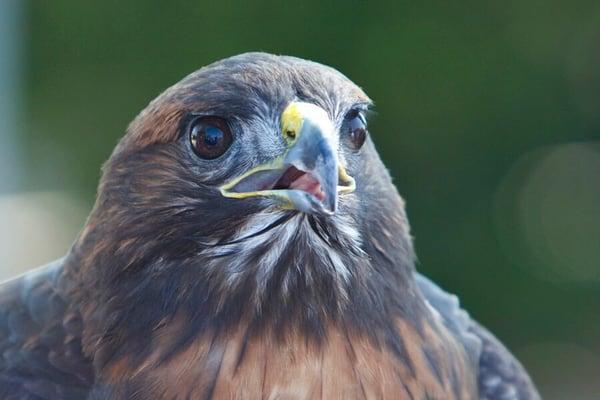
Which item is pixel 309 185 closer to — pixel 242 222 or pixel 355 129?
pixel 242 222

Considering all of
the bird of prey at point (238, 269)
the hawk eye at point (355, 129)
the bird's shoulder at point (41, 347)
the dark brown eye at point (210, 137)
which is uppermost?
the hawk eye at point (355, 129)

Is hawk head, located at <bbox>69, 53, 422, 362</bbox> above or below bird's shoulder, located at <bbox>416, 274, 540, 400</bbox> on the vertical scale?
above

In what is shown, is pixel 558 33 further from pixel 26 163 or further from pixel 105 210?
pixel 105 210

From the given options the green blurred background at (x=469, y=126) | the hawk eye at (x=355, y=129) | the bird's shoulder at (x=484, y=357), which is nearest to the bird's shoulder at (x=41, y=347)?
the hawk eye at (x=355, y=129)

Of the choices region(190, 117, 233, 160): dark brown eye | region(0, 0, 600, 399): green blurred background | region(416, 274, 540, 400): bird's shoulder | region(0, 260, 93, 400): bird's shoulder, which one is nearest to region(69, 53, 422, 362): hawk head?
region(190, 117, 233, 160): dark brown eye

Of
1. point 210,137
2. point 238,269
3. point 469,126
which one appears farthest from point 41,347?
point 469,126

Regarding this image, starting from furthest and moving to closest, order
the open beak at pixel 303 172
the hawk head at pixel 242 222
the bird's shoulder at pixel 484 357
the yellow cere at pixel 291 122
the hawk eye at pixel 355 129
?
the bird's shoulder at pixel 484 357 < the hawk eye at pixel 355 129 < the hawk head at pixel 242 222 < the yellow cere at pixel 291 122 < the open beak at pixel 303 172

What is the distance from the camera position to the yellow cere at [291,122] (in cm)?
259

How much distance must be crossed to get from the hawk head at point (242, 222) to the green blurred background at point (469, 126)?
19.3 ft

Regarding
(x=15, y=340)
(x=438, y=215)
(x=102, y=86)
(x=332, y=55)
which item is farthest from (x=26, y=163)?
(x=15, y=340)

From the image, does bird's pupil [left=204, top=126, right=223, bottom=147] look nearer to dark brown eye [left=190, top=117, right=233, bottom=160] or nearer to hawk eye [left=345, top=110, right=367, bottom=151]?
dark brown eye [left=190, top=117, right=233, bottom=160]

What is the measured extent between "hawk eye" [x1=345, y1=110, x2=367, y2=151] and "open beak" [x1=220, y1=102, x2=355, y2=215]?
18 cm

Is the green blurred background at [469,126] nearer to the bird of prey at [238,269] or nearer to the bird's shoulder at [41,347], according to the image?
the bird's shoulder at [41,347]

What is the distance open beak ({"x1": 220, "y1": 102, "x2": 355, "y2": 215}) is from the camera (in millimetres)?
2439
